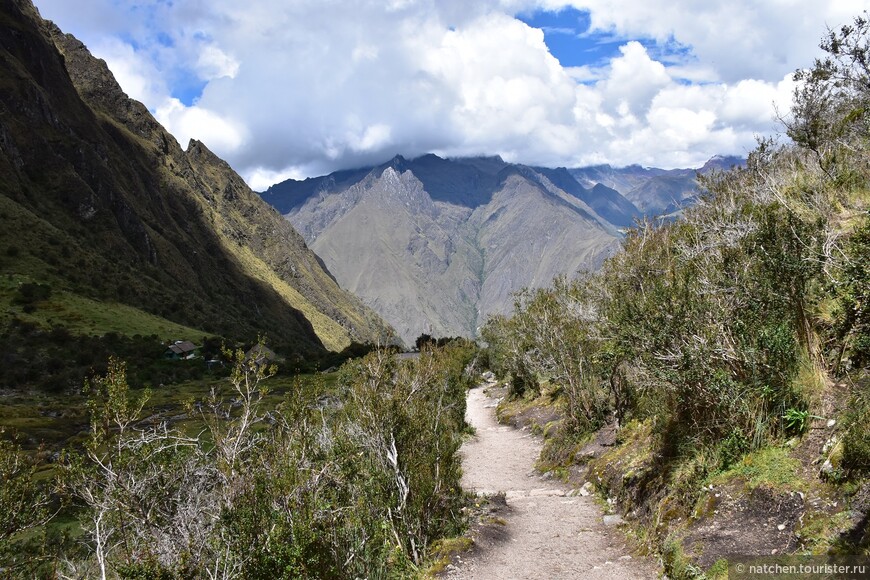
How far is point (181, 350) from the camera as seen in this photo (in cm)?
8275

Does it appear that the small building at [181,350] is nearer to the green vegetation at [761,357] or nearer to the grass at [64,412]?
the grass at [64,412]

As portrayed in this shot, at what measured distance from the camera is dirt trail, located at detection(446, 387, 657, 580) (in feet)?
35.7

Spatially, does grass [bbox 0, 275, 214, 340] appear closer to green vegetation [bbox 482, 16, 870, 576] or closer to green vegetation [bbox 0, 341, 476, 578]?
green vegetation [bbox 0, 341, 476, 578]

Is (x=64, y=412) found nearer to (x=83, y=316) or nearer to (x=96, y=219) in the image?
(x=83, y=316)

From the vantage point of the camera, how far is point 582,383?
22328 millimetres

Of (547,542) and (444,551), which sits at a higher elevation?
(444,551)

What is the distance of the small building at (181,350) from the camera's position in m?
80.3

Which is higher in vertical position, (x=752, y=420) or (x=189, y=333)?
(x=189, y=333)

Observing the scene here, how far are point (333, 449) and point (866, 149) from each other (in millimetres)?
14238

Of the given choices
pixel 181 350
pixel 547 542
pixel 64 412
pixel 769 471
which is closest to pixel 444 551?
pixel 547 542

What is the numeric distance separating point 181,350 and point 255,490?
85.0 meters

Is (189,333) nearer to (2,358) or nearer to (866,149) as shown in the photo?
(2,358)

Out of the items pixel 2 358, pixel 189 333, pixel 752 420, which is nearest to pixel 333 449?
pixel 752 420

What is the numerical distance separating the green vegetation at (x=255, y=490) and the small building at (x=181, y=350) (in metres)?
74.4
